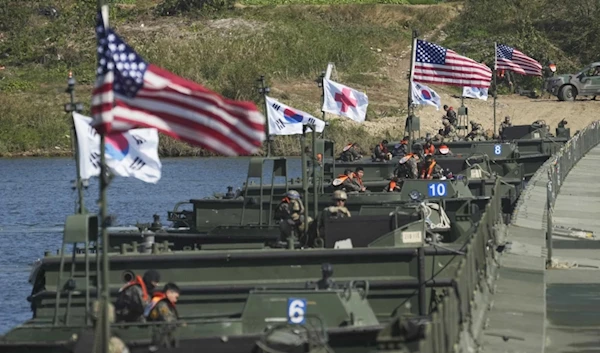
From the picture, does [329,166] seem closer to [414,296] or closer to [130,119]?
[414,296]

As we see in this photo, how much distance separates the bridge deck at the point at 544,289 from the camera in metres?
21.6

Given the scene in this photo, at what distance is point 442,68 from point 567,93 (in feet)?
127

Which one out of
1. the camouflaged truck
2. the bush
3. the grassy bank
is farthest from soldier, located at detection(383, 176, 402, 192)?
the bush

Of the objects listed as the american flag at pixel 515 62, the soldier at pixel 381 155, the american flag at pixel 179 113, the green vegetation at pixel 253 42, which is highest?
the green vegetation at pixel 253 42

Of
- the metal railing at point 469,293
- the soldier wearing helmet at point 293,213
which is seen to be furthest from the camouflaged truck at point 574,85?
the soldier wearing helmet at point 293,213

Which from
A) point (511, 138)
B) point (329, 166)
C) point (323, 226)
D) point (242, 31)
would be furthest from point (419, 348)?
point (242, 31)

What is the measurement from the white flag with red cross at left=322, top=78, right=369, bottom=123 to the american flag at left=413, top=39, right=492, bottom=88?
533 centimetres

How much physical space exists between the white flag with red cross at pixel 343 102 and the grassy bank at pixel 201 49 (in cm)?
4013

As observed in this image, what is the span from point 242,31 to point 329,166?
48452 millimetres

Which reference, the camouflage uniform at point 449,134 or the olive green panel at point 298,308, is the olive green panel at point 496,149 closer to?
the camouflage uniform at point 449,134

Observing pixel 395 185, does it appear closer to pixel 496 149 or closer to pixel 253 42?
pixel 496 149

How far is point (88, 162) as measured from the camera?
2111 centimetres

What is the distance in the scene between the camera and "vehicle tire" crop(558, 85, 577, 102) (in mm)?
79875

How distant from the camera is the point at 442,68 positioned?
42.3m
